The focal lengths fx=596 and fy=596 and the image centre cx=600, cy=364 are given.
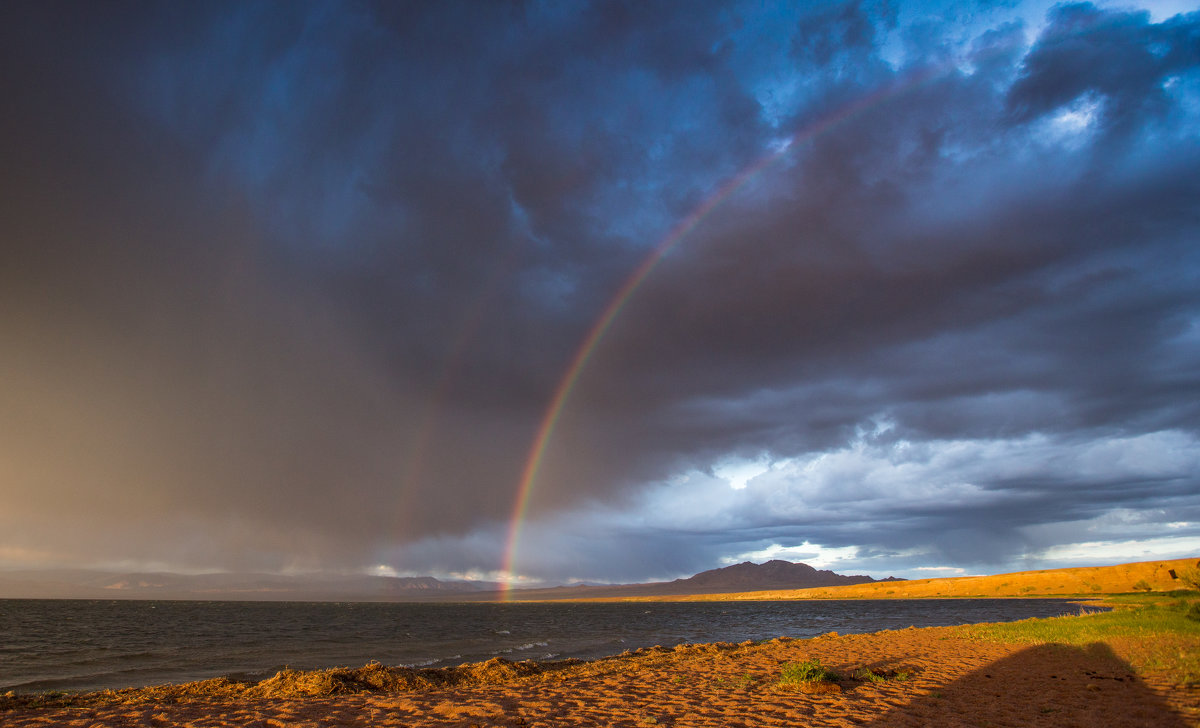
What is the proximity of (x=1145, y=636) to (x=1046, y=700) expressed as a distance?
51.8 ft

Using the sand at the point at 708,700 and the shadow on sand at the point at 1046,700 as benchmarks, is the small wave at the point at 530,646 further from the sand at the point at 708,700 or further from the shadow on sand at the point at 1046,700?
the shadow on sand at the point at 1046,700

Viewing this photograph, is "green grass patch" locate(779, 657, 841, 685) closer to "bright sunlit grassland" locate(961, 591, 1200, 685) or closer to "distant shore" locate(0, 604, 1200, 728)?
"distant shore" locate(0, 604, 1200, 728)

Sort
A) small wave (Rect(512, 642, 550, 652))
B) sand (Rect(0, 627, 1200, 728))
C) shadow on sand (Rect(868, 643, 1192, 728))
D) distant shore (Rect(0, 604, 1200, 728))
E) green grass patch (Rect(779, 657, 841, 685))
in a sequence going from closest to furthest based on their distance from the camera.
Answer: shadow on sand (Rect(868, 643, 1192, 728)) → sand (Rect(0, 627, 1200, 728)) → distant shore (Rect(0, 604, 1200, 728)) → green grass patch (Rect(779, 657, 841, 685)) → small wave (Rect(512, 642, 550, 652))

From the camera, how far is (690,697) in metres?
16.1

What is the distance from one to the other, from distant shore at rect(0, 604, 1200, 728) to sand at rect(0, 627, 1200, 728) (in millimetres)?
43

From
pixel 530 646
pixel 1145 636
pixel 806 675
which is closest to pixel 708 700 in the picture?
pixel 806 675

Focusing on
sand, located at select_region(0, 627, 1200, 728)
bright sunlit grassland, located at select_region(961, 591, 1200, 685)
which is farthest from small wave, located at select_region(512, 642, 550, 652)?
bright sunlit grassland, located at select_region(961, 591, 1200, 685)

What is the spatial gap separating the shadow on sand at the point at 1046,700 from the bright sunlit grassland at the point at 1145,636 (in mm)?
942

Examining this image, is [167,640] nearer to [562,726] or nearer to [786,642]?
[786,642]

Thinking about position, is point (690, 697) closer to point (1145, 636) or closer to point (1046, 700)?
point (1046, 700)

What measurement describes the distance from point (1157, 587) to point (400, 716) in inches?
5479

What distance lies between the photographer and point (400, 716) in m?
13.9

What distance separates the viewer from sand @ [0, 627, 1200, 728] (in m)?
13.1

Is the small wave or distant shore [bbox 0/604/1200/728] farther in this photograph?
the small wave
